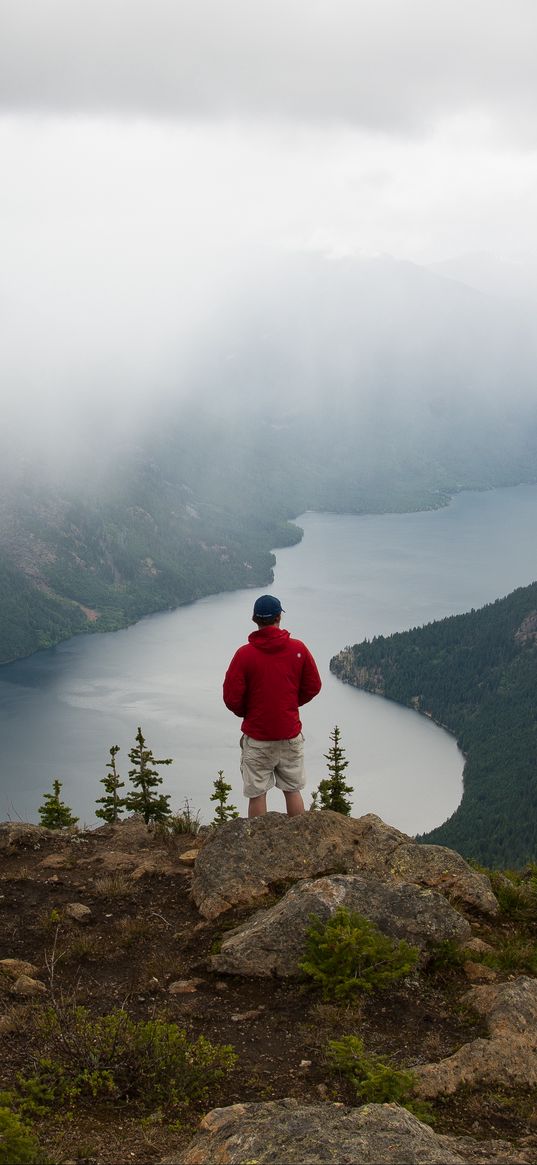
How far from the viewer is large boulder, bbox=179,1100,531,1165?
5617mm

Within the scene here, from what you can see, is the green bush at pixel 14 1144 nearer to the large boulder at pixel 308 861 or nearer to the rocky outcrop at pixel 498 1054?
the rocky outcrop at pixel 498 1054

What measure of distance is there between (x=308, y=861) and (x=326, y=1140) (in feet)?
21.2

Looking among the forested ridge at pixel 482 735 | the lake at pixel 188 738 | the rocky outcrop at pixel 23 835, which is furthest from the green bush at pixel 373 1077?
the forested ridge at pixel 482 735

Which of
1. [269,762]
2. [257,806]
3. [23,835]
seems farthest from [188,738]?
[269,762]

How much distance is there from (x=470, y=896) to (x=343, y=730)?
478 ft

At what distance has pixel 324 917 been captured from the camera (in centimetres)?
1010

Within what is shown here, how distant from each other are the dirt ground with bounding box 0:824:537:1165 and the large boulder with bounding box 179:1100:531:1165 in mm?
468

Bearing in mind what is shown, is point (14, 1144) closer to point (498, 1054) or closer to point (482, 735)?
point (498, 1054)

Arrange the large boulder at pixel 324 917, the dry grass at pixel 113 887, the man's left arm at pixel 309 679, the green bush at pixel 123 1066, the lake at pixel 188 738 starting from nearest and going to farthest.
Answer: the green bush at pixel 123 1066 < the large boulder at pixel 324 917 < the dry grass at pixel 113 887 < the man's left arm at pixel 309 679 < the lake at pixel 188 738

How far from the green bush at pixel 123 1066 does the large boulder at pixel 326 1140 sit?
96 cm

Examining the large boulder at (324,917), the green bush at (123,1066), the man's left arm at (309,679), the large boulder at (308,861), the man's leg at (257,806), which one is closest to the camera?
the green bush at (123,1066)

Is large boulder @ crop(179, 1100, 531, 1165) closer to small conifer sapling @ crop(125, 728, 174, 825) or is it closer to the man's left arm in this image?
the man's left arm

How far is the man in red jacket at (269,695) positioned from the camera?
39.8 feet

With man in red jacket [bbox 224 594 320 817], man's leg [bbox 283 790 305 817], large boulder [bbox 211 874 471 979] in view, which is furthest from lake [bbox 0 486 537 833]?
large boulder [bbox 211 874 471 979]
